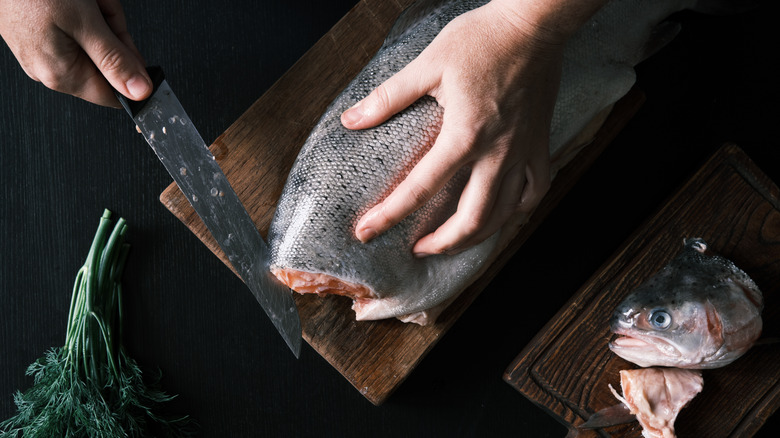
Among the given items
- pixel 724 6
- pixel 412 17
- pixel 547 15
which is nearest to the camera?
pixel 547 15

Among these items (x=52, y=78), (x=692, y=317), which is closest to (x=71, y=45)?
(x=52, y=78)

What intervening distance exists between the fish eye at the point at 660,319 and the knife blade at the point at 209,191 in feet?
2.28

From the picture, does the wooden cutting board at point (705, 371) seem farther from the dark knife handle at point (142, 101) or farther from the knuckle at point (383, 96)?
the dark knife handle at point (142, 101)

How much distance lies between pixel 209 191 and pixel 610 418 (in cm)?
90

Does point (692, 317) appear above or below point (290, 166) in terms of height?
below

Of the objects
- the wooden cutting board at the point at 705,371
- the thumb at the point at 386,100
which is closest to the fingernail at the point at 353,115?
the thumb at the point at 386,100

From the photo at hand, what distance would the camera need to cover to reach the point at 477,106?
966 millimetres

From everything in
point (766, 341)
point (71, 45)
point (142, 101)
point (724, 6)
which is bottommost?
point (766, 341)

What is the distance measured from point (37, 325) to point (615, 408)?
4.23 ft

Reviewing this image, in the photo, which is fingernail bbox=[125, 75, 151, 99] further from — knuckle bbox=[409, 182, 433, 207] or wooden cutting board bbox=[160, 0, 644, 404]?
knuckle bbox=[409, 182, 433, 207]

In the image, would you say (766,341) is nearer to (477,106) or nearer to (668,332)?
(668,332)

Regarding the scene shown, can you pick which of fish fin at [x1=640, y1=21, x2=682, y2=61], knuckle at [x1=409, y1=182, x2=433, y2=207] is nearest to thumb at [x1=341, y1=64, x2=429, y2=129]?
knuckle at [x1=409, y1=182, x2=433, y2=207]

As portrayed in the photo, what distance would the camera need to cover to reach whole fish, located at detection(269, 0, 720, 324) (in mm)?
1071

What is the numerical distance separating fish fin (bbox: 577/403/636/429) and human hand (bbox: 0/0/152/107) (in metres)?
1.04
